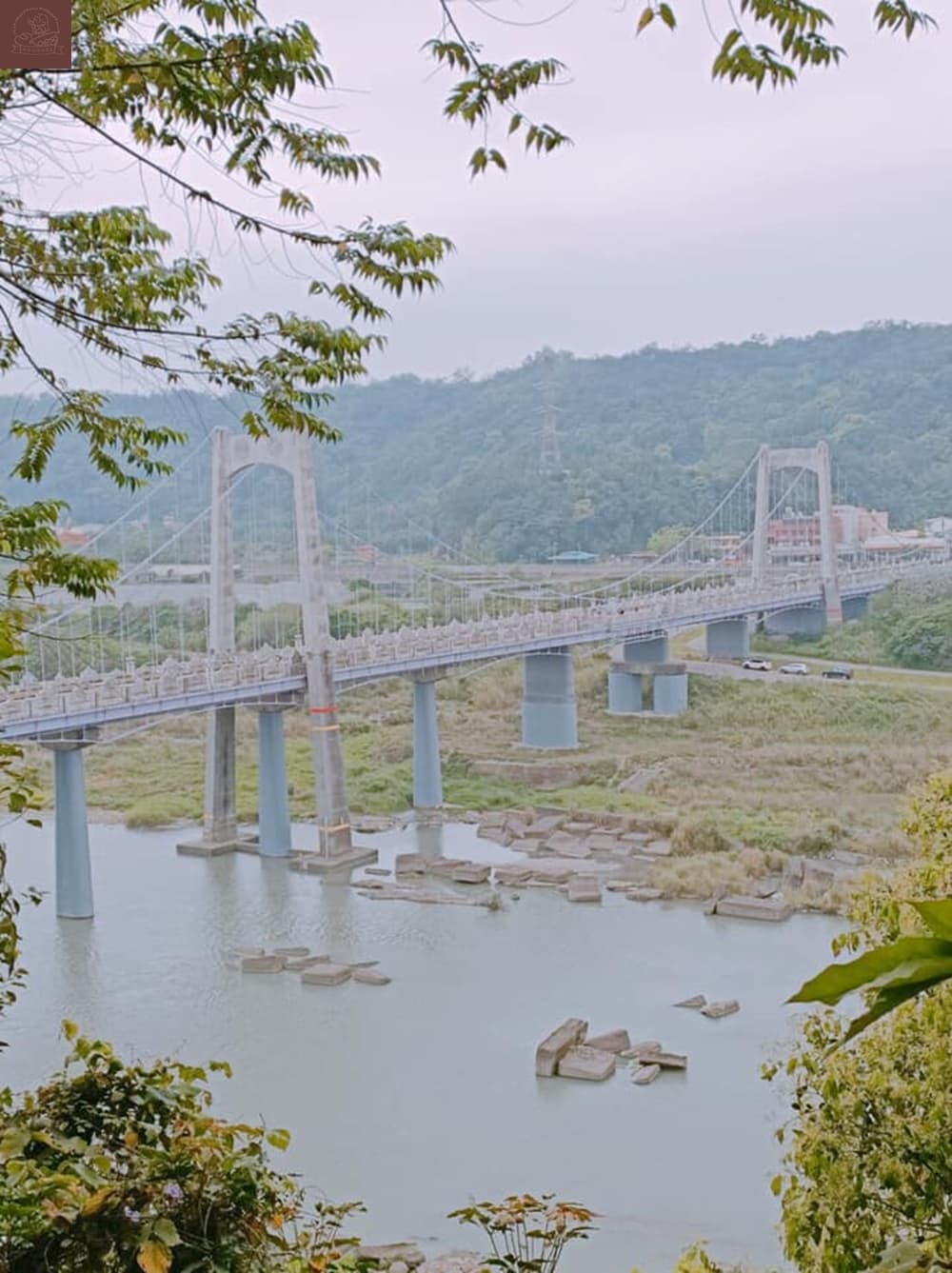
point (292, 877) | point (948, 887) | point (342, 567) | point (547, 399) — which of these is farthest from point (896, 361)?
point (948, 887)

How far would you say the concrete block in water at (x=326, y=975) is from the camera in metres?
5.46

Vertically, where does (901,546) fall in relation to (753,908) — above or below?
above

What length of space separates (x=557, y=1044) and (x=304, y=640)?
4.12 metres

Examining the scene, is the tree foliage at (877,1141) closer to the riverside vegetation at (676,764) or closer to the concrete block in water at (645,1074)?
the concrete block in water at (645,1074)

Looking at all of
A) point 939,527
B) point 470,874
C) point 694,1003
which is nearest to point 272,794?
point 470,874

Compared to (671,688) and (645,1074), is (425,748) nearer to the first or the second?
(671,688)

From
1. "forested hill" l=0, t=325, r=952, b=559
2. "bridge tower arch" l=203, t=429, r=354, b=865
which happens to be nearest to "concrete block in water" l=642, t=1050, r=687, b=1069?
"bridge tower arch" l=203, t=429, r=354, b=865

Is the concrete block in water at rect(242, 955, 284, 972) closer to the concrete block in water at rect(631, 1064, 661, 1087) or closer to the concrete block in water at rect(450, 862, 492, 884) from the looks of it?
the concrete block in water at rect(450, 862, 492, 884)

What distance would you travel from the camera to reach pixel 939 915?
1.65 ft

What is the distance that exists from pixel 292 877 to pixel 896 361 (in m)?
11.7

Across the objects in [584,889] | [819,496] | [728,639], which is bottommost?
[584,889]

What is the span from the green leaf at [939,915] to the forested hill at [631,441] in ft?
43.7

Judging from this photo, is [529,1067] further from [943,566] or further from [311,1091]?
[943,566]

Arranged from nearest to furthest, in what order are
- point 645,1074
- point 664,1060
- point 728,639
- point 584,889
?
point 645,1074 → point 664,1060 → point 584,889 → point 728,639
